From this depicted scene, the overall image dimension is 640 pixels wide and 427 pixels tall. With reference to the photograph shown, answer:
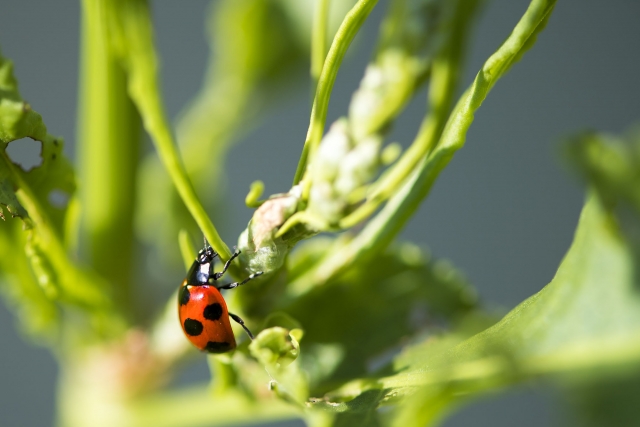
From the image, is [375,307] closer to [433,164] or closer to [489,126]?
[433,164]

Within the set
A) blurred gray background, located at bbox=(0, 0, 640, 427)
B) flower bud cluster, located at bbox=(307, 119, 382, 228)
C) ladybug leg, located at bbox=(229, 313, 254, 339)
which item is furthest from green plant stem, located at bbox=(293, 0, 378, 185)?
blurred gray background, located at bbox=(0, 0, 640, 427)

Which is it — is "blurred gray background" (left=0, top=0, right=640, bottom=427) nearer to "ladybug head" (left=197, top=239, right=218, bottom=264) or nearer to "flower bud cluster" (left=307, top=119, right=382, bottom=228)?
"ladybug head" (left=197, top=239, right=218, bottom=264)

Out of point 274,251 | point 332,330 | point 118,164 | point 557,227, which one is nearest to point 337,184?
point 274,251

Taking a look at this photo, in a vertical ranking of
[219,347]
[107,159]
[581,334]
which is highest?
[107,159]

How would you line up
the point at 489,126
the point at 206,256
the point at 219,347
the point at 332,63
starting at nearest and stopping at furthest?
the point at 332,63, the point at 219,347, the point at 206,256, the point at 489,126

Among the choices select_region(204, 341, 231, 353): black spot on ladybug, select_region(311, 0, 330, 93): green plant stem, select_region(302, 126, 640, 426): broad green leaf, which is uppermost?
select_region(311, 0, 330, 93): green plant stem

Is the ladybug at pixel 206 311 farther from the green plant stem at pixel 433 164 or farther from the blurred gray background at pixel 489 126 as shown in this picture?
the blurred gray background at pixel 489 126

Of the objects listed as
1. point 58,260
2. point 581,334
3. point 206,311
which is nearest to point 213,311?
point 206,311
